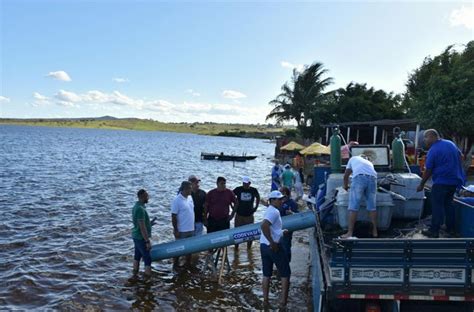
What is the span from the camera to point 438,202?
6.73 meters

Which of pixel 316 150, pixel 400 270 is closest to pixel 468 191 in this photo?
pixel 400 270

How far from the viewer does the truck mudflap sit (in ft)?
15.9

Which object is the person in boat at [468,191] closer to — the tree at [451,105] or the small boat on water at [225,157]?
the tree at [451,105]

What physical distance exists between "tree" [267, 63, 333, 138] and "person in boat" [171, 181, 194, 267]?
3717 centimetres

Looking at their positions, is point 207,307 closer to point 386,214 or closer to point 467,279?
point 386,214

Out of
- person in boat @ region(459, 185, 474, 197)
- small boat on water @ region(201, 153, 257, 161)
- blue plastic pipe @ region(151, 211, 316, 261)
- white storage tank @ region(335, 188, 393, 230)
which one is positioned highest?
person in boat @ region(459, 185, 474, 197)

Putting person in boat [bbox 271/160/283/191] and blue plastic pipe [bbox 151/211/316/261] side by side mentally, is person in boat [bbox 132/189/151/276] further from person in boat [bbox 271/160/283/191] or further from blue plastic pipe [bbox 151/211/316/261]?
person in boat [bbox 271/160/283/191]

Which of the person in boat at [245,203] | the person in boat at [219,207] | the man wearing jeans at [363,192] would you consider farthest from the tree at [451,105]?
the man wearing jeans at [363,192]

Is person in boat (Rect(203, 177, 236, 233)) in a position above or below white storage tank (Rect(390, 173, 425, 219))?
below

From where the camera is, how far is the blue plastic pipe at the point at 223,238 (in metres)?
7.91

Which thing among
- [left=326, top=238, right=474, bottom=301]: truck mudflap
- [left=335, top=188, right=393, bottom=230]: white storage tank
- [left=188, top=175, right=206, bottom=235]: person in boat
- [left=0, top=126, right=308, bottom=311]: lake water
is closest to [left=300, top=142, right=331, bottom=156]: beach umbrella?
[left=0, top=126, right=308, bottom=311]: lake water

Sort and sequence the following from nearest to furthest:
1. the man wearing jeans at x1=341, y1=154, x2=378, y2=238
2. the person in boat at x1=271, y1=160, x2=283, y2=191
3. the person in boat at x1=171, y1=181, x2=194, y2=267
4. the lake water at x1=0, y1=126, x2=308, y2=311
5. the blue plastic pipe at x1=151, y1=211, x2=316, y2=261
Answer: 1. the man wearing jeans at x1=341, y1=154, x2=378, y2=238
2. the blue plastic pipe at x1=151, y1=211, x2=316, y2=261
3. the lake water at x1=0, y1=126, x2=308, y2=311
4. the person in boat at x1=171, y1=181, x2=194, y2=267
5. the person in boat at x1=271, y1=160, x2=283, y2=191

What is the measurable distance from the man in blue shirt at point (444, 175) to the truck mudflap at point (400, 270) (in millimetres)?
1807

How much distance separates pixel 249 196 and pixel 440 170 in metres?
4.78
